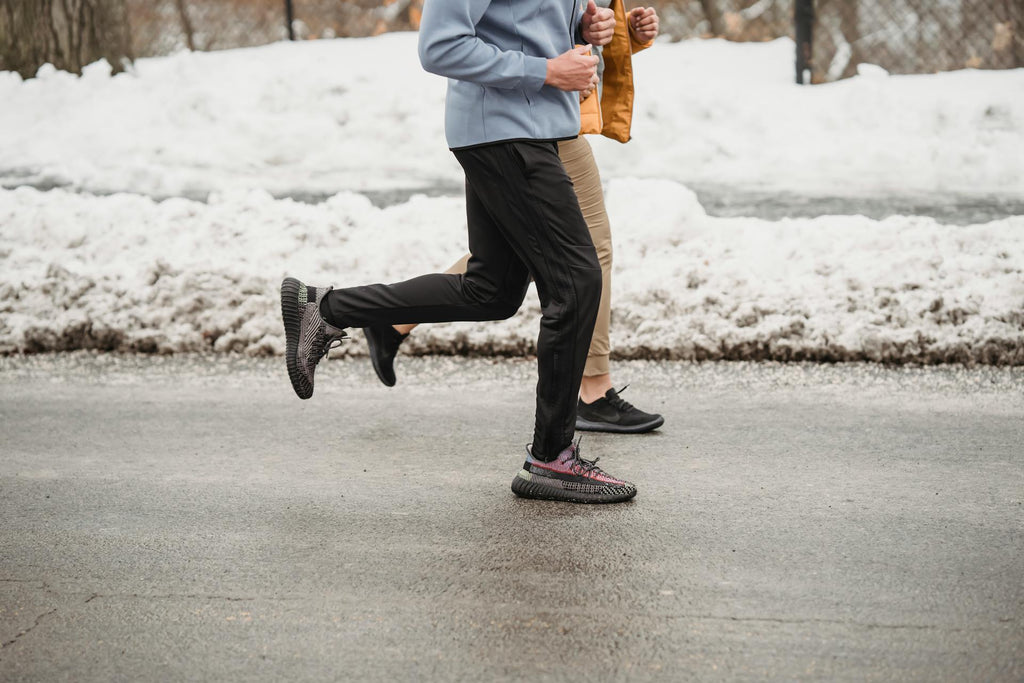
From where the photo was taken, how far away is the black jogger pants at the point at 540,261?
132 inches

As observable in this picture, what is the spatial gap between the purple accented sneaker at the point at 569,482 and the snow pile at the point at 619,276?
185 centimetres

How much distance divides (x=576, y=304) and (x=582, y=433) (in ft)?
3.46

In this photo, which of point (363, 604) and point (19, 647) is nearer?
point (19, 647)

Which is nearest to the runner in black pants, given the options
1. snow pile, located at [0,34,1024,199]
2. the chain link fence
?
snow pile, located at [0,34,1024,199]

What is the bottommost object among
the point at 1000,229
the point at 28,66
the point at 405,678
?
the point at 405,678

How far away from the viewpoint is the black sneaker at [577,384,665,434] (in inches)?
171

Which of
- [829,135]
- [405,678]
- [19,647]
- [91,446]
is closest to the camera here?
[405,678]

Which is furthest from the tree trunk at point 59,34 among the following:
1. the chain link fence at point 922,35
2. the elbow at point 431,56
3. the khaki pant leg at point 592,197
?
the elbow at point 431,56

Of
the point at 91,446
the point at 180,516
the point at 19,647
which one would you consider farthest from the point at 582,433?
the point at 19,647

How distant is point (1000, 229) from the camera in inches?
238

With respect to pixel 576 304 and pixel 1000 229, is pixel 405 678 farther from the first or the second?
pixel 1000 229

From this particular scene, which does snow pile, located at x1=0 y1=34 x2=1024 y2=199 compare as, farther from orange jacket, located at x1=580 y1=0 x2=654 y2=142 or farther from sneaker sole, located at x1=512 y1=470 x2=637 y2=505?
sneaker sole, located at x1=512 y1=470 x2=637 y2=505

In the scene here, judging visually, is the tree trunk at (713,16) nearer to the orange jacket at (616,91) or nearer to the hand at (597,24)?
the orange jacket at (616,91)

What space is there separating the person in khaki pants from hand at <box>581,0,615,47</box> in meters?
0.18
